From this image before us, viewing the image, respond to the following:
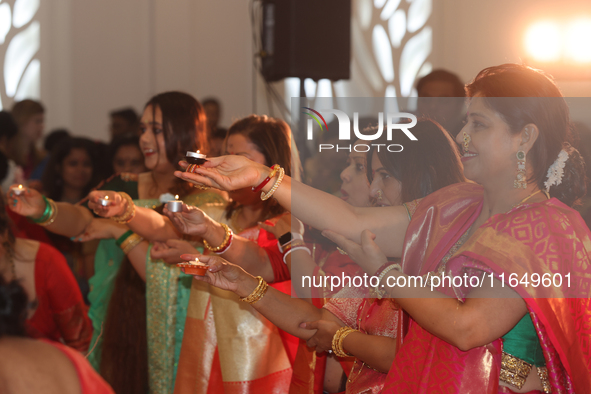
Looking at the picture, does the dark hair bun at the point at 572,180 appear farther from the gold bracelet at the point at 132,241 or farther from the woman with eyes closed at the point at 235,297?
the gold bracelet at the point at 132,241

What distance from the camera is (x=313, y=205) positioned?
4.86 feet

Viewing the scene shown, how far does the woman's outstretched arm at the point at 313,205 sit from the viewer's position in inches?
57.4

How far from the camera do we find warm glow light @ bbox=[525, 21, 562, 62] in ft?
5.62

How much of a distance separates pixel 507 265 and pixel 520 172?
0.23m

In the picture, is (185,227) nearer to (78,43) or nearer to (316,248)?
(316,248)

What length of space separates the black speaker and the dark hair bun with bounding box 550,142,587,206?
5.21 ft

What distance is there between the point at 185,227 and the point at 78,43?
366cm

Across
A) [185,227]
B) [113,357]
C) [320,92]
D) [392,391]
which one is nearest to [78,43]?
[320,92]

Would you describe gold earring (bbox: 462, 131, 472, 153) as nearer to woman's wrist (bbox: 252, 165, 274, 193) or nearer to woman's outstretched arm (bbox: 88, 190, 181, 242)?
woman's wrist (bbox: 252, 165, 274, 193)

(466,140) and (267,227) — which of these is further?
(267,227)

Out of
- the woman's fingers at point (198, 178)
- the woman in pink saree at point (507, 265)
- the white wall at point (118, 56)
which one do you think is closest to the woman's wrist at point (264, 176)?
the woman's fingers at point (198, 178)

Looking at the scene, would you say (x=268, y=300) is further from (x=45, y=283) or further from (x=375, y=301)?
(x=45, y=283)

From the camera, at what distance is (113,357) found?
93.4 inches

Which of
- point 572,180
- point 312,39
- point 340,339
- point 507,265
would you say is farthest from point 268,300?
point 312,39
